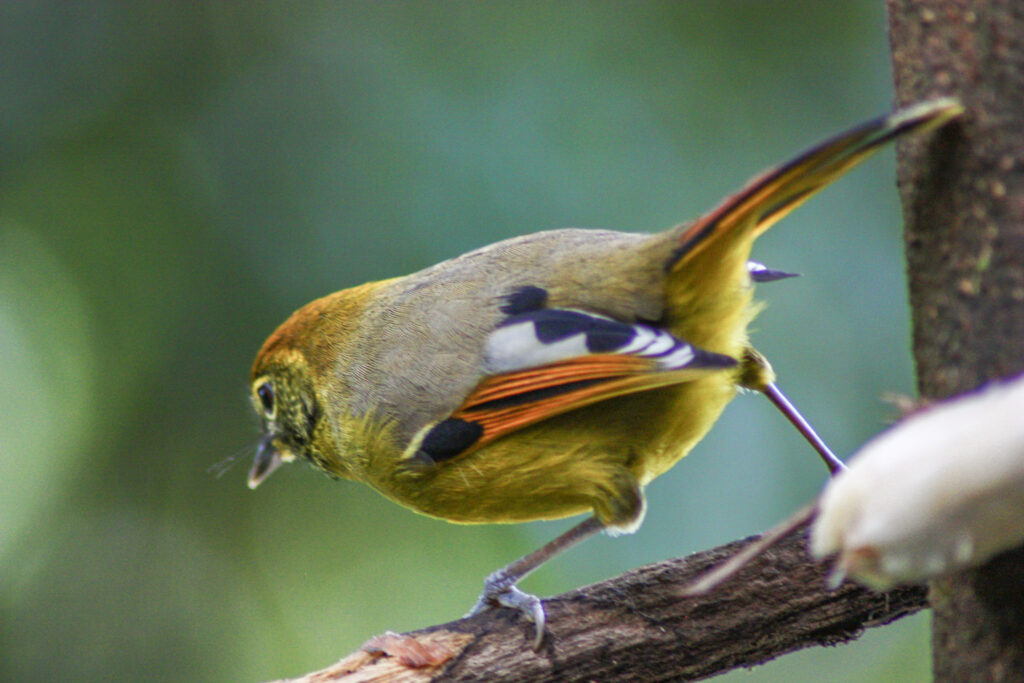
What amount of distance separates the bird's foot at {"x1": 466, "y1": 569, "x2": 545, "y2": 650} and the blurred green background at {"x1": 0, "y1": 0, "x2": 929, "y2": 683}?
184 centimetres

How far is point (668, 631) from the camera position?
99.7 inches

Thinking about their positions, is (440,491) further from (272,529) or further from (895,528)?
(272,529)

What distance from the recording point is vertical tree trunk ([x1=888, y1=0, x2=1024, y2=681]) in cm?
168

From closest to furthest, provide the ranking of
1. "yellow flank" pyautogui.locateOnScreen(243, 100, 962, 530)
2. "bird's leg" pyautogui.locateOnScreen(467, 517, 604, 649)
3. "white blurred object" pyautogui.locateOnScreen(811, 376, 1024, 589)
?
"white blurred object" pyautogui.locateOnScreen(811, 376, 1024, 589) → "yellow flank" pyautogui.locateOnScreen(243, 100, 962, 530) → "bird's leg" pyautogui.locateOnScreen(467, 517, 604, 649)

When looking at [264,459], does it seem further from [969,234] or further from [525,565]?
[969,234]

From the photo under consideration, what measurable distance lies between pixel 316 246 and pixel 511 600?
3.01m

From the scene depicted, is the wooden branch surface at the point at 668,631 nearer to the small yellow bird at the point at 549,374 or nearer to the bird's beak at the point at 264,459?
the small yellow bird at the point at 549,374

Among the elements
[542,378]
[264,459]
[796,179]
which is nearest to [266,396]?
[264,459]

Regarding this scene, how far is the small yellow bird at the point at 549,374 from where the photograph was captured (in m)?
2.65

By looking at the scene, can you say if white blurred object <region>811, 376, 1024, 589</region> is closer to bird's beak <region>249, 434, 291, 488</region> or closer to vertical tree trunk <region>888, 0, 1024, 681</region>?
vertical tree trunk <region>888, 0, 1024, 681</region>

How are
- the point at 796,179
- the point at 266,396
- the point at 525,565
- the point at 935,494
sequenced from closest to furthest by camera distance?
the point at 935,494 → the point at 796,179 → the point at 525,565 → the point at 266,396

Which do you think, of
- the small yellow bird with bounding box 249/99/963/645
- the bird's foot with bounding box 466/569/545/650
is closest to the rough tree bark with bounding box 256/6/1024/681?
the small yellow bird with bounding box 249/99/963/645

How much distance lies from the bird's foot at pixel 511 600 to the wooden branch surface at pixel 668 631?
3 cm

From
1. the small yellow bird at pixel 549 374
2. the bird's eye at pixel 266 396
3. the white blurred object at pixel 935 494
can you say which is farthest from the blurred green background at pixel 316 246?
the white blurred object at pixel 935 494
